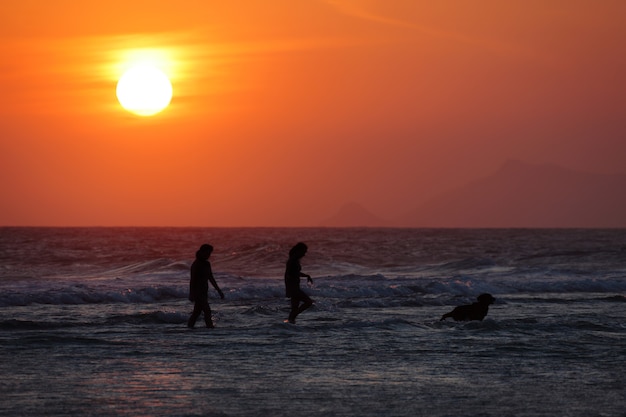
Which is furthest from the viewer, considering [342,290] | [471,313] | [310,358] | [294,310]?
[342,290]

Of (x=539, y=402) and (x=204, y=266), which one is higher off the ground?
(x=204, y=266)

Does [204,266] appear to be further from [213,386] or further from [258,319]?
[213,386]

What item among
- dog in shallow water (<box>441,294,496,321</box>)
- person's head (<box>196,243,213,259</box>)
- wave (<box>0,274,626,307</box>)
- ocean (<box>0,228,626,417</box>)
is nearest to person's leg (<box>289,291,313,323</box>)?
ocean (<box>0,228,626,417</box>)

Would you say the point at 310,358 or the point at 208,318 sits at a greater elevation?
A: the point at 208,318

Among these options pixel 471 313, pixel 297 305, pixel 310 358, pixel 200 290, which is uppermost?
pixel 200 290

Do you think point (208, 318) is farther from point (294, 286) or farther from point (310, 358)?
point (310, 358)

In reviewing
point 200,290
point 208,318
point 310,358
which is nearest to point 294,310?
point 208,318

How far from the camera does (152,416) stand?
926 centimetres

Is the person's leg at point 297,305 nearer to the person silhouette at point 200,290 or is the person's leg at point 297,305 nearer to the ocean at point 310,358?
the ocean at point 310,358

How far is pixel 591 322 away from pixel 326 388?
30.3 feet

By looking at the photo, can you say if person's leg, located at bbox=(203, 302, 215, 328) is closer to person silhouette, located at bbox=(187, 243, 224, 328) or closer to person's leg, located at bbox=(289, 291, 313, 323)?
person silhouette, located at bbox=(187, 243, 224, 328)

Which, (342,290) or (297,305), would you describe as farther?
(342,290)

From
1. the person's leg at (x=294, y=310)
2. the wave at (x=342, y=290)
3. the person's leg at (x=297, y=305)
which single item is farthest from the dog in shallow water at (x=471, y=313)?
the wave at (x=342, y=290)

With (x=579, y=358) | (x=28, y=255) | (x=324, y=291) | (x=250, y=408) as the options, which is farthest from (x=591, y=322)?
(x=28, y=255)
